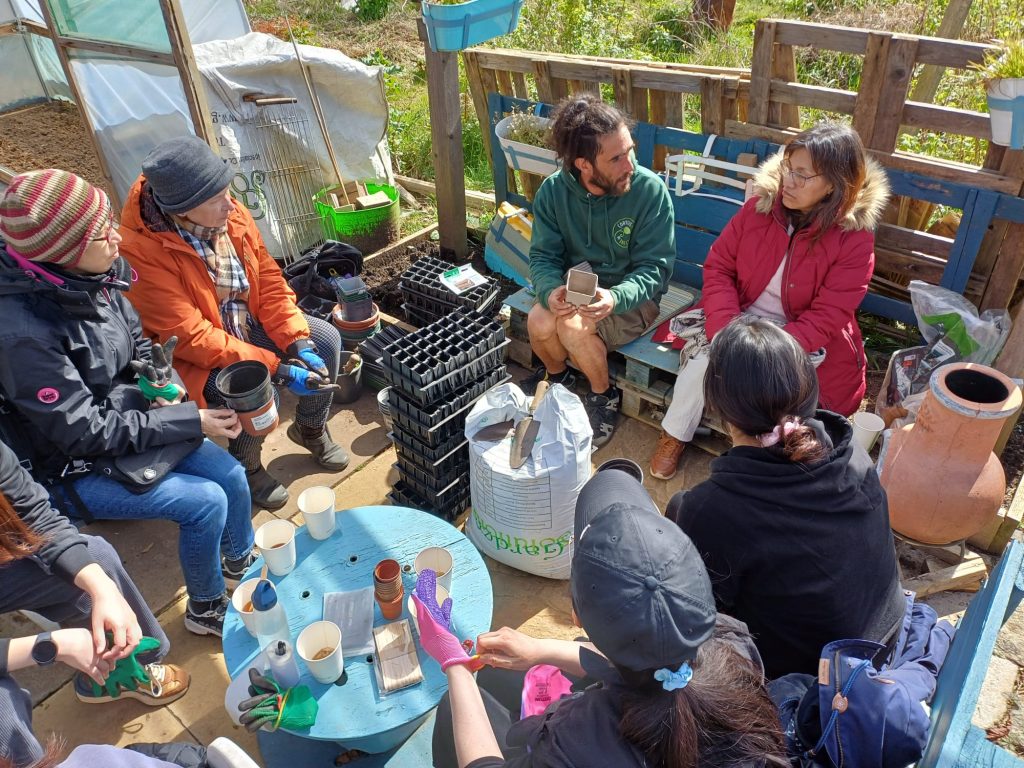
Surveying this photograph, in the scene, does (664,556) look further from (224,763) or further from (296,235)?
(296,235)

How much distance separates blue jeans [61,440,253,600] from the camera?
2.68 meters

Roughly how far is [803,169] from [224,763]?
10.3 feet

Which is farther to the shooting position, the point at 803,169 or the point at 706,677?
the point at 803,169

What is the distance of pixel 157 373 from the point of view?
2.84m

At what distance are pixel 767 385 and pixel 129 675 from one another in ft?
8.09

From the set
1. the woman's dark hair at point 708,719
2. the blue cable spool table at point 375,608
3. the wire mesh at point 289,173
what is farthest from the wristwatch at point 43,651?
the wire mesh at point 289,173

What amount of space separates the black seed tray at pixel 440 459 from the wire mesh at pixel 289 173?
9.31 feet

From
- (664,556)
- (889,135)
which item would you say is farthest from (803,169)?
(664,556)

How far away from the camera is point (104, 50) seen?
4.19 m

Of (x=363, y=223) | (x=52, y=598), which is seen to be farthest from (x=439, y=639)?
(x=363, y=223)

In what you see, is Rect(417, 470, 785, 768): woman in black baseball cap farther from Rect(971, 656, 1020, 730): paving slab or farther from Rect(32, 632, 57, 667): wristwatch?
Rect(971, 656, 1020, 730): paving slab

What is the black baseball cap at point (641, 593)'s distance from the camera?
134 centimetres

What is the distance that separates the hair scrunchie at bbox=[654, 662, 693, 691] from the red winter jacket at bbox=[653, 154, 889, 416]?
2.15 metres

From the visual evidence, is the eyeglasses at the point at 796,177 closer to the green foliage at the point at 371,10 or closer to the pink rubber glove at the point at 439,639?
the pink rubber glove at the point at 439,639
